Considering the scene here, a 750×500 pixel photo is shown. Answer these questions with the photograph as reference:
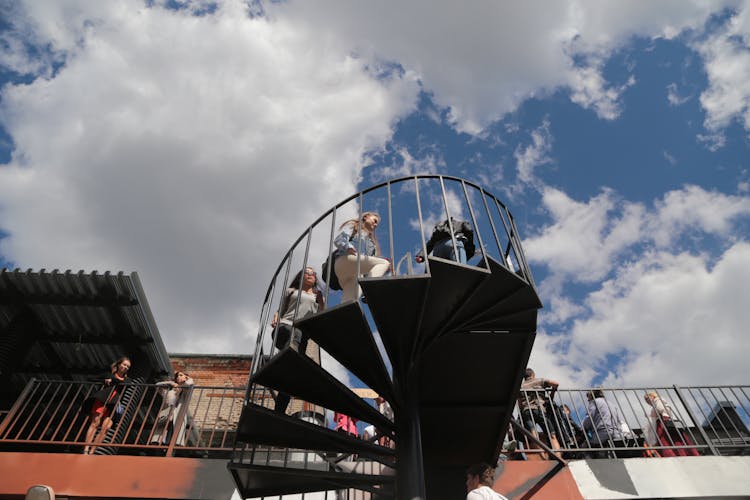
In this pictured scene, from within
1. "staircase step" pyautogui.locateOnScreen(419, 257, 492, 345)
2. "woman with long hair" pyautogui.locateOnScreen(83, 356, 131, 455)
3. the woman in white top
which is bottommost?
A: the woman in white top

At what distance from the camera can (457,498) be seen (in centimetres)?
463

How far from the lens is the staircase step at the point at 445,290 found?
3168mm

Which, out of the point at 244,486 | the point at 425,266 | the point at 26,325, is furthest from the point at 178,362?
the point at 425,266

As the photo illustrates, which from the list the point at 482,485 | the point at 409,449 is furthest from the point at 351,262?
the point at 482,485

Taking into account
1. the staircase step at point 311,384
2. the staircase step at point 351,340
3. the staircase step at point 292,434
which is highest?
the staircase step at point 351,340

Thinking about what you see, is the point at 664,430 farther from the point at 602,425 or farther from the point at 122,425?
the point at 122,425

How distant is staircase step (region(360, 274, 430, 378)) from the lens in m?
3.02

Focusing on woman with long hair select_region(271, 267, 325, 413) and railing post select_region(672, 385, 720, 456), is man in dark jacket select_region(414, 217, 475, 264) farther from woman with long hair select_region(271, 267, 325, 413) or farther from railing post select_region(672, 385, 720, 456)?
railing post select_region(672, 385, 720, 456)

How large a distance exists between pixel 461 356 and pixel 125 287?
509 cm

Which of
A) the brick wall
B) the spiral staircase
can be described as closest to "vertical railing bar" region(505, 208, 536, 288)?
the spiral staircase

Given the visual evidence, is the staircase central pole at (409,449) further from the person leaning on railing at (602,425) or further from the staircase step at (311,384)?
the person leaning on railing at (602,425)

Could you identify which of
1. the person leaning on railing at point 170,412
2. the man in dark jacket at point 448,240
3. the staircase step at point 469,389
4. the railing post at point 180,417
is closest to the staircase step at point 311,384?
the staircase step at point 469,389

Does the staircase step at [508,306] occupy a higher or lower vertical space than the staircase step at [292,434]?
higher

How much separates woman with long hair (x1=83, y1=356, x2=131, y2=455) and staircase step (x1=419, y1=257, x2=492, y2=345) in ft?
13.6
